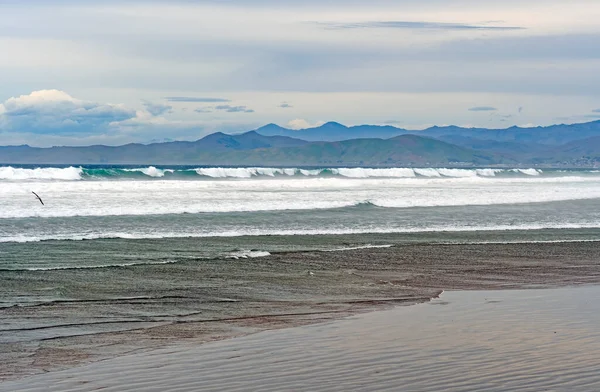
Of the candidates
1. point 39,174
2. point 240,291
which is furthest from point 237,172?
point 240,291

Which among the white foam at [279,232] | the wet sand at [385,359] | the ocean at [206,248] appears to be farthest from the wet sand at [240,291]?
A: the white foam at [279,232]

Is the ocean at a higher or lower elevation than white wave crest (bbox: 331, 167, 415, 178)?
lower

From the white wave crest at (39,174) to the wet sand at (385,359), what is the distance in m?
41.1

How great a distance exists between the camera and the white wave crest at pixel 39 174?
47594mm

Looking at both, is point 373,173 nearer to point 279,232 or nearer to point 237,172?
point 237,172

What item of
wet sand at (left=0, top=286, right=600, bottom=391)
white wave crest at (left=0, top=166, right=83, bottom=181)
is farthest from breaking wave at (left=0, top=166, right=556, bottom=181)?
wet sand at (left=0, top=286, right=600, bottom=391)

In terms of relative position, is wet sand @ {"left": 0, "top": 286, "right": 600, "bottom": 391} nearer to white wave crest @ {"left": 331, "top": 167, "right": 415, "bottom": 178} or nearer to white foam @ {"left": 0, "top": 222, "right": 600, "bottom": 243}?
white foam @ {"left": 0, "top": 222, "right": 600, "bottom": 243}

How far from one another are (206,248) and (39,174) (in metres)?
35.2

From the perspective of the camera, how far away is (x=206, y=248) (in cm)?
1767

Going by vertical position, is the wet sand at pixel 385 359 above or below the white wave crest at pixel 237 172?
below

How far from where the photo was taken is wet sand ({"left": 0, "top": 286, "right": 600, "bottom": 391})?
709 centimetres

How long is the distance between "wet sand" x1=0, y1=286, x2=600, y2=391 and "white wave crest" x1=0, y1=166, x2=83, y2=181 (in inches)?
1617

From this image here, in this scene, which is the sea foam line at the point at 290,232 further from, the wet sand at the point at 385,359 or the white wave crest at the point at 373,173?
the white wave crest at the point at 373,173

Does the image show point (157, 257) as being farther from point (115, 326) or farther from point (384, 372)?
point (384, 372)
